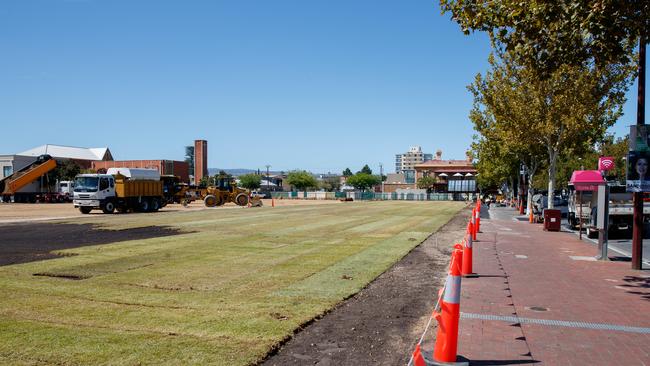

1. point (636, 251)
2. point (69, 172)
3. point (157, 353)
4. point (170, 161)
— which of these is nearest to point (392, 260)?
point (636, 251)

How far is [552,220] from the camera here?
76.6 feet

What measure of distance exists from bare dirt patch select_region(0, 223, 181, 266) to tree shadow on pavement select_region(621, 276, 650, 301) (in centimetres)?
1296

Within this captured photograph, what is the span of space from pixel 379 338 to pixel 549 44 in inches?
286

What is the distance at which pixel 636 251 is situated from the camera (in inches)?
473

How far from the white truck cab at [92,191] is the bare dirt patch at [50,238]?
12.8m

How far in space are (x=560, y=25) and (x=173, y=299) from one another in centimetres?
844

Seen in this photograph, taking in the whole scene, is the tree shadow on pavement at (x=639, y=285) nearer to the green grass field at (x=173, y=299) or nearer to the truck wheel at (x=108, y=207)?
the green grass field at (x=173, y=299)

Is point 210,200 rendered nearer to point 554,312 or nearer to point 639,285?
point 639,285

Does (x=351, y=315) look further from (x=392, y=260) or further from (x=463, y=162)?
(x=463, y=162)

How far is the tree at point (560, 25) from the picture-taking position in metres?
8.67

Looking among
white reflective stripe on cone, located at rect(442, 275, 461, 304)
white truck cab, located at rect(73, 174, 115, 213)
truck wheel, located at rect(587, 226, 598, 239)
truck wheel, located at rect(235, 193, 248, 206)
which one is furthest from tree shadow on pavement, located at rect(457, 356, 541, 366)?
truck wheel, located at rect(235, 193, 248, 206)

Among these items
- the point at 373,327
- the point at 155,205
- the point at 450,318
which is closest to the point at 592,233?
the point at 373,327

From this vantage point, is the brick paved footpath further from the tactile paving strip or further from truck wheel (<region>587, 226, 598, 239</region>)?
truck wheel (<region>587, 226, 598, 239</region>)

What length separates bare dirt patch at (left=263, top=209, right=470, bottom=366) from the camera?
5.63 m
